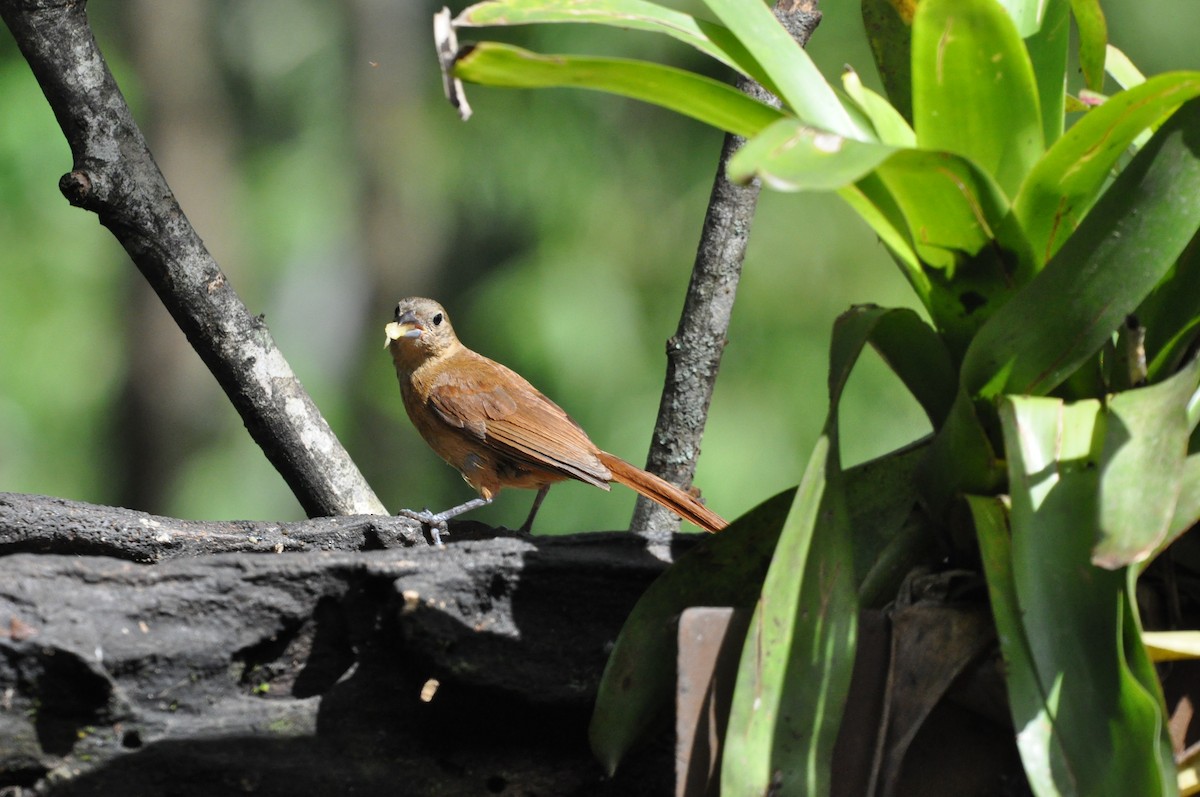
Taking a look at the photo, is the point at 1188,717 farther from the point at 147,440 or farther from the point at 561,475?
the point at 147,440

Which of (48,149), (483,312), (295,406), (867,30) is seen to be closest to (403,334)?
(295,406)

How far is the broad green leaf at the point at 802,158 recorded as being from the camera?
3.81ft

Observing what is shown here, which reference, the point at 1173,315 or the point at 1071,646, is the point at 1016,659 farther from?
the point at 1173,315

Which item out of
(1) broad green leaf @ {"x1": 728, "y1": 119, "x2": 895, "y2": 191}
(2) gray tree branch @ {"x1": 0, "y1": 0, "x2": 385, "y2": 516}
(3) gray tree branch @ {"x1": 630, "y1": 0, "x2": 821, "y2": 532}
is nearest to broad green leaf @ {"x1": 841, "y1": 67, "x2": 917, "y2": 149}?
(1) broad green leaf @ {"x1": 728, "y1": 119, "x2": 895, "y2": 191}

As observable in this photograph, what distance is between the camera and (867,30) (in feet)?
6.75

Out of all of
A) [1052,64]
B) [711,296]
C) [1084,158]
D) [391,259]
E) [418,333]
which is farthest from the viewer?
[391,259]

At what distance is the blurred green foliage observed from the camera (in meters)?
7.98

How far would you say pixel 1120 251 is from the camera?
1.42 metres

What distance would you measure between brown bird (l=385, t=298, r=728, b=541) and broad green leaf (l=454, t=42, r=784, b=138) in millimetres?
1408

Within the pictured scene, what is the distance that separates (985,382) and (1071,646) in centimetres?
36

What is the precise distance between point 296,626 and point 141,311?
7.21 m

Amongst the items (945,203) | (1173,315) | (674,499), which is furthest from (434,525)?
(1173,315)

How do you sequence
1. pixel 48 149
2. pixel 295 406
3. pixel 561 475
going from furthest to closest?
pixel 48 149
pixel 561 475
pixel 295 406

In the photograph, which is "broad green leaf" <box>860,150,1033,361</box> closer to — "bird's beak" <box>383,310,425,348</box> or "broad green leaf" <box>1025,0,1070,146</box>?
"broad green leaf" <box>1025,0,1070,146</box>
